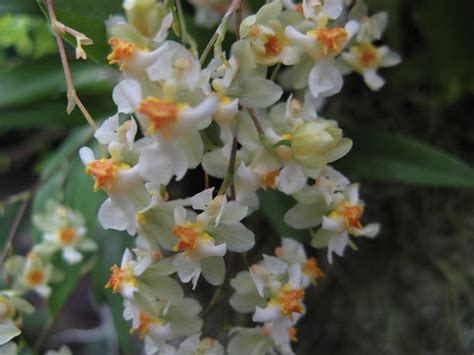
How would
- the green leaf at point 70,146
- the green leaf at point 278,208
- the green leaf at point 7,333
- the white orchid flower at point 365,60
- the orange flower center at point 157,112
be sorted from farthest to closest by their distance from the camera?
the green leaf at point 70,146 → the green leaf at point 278,208 → the white orchid flower at point 365,60 → the green leaf at point 7,333 → the orange flower center at point 157,112

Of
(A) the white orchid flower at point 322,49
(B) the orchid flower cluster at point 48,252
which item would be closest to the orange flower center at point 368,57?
(A) the white orchid flower at point 322,49

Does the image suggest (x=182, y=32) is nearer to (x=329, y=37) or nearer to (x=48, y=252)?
(x=329, y=37)

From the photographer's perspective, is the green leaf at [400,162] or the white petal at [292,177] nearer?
the white petal at [292,177]

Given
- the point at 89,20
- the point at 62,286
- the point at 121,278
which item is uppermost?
the point at 89,20

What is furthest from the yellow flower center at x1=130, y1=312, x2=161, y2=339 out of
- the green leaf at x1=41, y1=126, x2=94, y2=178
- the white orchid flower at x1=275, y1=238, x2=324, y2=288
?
the green leaf at x1=41, y1=126, x2=94, y2=178

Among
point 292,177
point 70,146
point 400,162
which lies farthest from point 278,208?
point 70,146

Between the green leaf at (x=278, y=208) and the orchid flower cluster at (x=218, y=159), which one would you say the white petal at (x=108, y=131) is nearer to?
the orchid flower cluster at (x=218, y=159)
